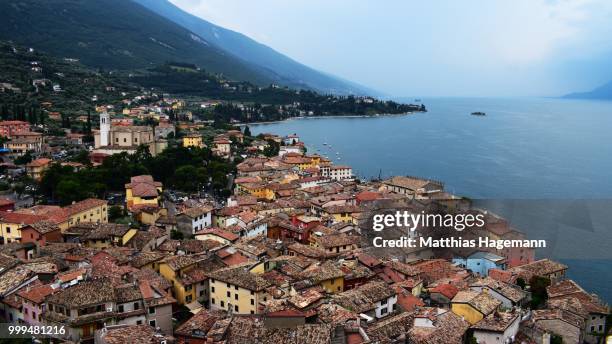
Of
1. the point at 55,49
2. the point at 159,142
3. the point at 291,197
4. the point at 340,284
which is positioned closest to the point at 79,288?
the point at 340,284

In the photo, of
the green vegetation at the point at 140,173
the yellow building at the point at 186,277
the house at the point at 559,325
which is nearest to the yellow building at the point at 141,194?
the green vegetation at the point at 140,173

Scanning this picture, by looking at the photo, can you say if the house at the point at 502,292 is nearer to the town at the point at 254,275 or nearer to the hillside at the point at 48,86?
the town at the point at 254,275

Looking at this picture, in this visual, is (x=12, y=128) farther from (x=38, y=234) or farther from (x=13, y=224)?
(x=38, y=234)

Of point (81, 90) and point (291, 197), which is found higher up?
point (81, 90)

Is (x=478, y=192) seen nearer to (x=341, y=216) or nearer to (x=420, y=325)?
(x=341, y=216)

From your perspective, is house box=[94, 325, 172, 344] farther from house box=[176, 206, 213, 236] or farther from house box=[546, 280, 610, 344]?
house box=[546, 280, 610, 344]
